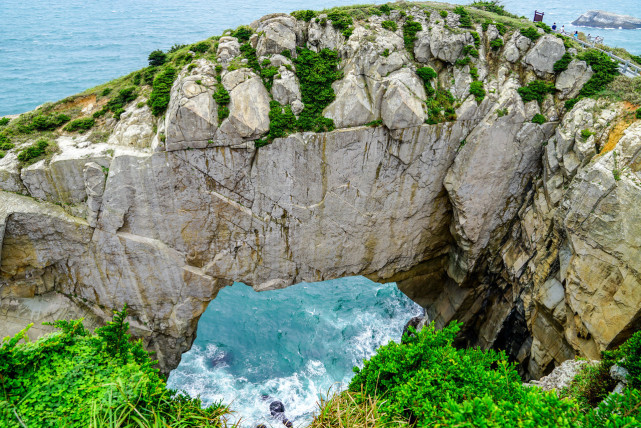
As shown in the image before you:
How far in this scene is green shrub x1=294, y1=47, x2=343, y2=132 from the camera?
58.2ft

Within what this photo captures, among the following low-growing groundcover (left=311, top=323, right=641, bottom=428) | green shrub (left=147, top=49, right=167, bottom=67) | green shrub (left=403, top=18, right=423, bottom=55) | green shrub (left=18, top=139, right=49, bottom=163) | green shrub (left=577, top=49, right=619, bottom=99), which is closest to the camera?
low-growing groundcover (left=311, top=323, right=641, bottom=428)

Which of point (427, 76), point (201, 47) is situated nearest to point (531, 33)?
point (427, 76)

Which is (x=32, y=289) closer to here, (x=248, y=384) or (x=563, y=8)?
(x=248, y=384)

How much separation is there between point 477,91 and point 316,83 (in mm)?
7613

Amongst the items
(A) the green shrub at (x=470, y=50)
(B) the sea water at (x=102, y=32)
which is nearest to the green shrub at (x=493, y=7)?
(A) the green shrub at (x=470, y=50)

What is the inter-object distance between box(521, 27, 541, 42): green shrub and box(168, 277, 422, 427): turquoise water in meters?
19.6

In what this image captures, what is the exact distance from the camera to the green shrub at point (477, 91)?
727 inches

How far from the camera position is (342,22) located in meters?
19.2

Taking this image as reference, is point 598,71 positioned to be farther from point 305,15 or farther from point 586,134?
point 305,15

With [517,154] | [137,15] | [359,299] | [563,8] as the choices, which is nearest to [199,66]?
[517,154]

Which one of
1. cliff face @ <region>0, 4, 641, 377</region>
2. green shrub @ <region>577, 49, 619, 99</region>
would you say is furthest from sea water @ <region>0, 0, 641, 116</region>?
green shrub @ <region>577, 49, 619, 99</region>

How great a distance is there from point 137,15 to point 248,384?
246 ft

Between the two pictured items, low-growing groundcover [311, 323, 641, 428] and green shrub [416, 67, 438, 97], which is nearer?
low-growing groundcover [311, 323, 641, 428]

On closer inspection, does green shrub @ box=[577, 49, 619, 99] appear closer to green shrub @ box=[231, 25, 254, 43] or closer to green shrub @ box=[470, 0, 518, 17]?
green shrub @ box=[470, 0, 518, 17]
